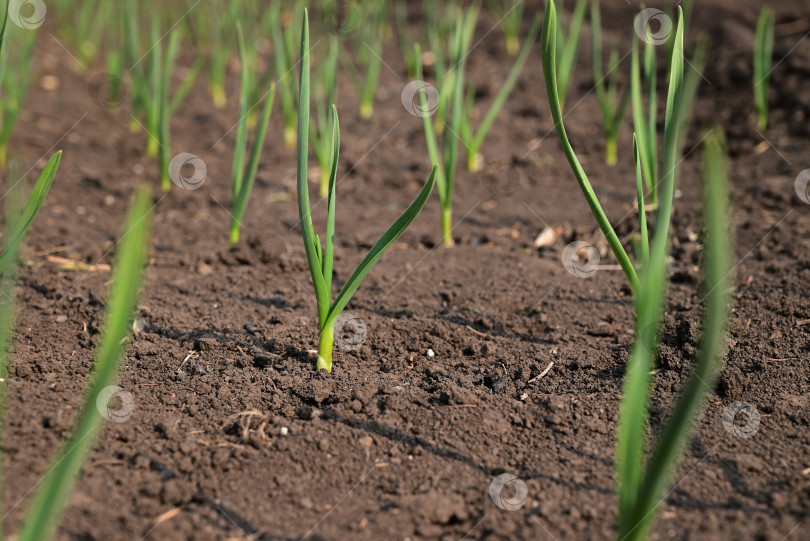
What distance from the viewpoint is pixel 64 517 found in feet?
3.86

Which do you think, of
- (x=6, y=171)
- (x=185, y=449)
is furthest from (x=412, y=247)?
(x=6, y=171)

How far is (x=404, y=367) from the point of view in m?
1.67

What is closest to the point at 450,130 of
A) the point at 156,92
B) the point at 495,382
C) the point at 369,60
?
the point at 495,382

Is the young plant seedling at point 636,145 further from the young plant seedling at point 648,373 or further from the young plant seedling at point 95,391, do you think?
the young plant seedling at point 95,391

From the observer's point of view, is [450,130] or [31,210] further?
[450,130]

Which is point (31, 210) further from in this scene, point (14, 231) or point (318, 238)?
point (318, 238)

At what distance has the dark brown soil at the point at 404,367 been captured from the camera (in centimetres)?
124

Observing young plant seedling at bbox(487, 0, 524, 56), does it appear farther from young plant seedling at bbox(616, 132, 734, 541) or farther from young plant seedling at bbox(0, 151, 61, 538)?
young plant seedling at bbox(616, 132, 734, 541)

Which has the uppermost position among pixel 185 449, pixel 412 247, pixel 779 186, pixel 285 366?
pixel 779 186

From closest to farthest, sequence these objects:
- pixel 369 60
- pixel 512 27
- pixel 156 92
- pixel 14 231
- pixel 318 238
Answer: pixel 14 231 → pixel 318 238 → pixel 156 92 → pixel 369 60 → pixel 512 27

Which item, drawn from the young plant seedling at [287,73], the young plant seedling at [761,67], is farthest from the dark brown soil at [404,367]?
the young plant seedling at [287,73]

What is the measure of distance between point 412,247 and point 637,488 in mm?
1459

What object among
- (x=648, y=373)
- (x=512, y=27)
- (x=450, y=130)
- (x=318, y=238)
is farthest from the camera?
(x=512, y=27)

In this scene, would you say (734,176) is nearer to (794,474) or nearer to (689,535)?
(794,474)
